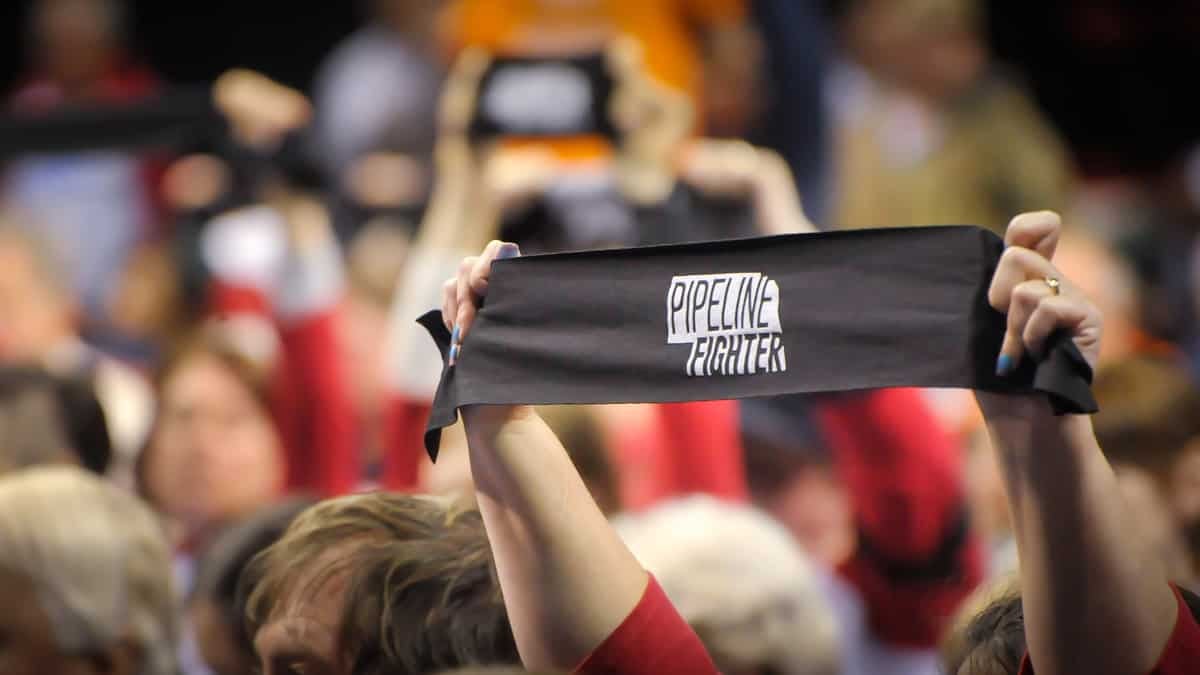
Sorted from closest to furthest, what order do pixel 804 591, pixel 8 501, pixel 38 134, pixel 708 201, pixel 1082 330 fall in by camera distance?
pixel 1082 330
pixel 8 501
pixel 804 591
pixel 708 201
pixel 38 134

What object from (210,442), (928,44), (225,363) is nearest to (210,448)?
(210,442)

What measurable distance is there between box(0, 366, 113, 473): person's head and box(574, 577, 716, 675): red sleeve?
1576 mm

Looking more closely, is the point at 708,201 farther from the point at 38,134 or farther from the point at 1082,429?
the point at 1082,429

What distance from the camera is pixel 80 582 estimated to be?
2096 mm

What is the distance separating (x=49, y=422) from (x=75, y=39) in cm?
279

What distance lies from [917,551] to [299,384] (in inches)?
53.7

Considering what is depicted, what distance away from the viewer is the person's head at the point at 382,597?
5.78 ft

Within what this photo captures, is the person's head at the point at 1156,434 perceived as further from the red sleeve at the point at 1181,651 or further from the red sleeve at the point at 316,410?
the red sleeve at the point at 316,410

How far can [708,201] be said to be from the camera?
3.31m

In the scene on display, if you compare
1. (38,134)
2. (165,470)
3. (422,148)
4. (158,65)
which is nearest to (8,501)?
(165,470)

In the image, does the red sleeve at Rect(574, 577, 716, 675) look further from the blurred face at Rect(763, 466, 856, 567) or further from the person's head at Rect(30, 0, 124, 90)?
the person's head at Rect(30, 0, 124, 90)

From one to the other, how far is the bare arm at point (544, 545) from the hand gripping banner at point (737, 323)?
4 centimetres

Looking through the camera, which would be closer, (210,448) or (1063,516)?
(1063,516)

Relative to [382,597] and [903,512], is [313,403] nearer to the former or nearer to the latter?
[903,512]
